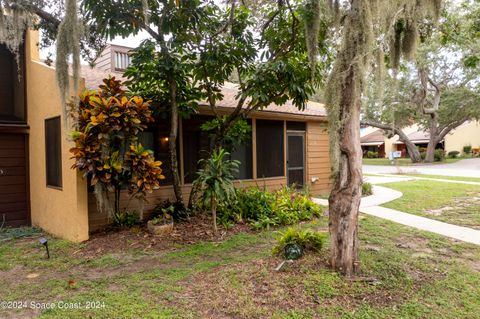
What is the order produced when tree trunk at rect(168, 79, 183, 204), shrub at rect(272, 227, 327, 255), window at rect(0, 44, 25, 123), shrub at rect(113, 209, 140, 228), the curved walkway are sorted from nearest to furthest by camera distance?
shrub at rect(272, 227, 327, 255) → the curved walkway → tree trunk at rect(168, 79, 183, 204) → shrub at rect(113, 209, 140, 228) → window at rect(0, 44, 25, 123)

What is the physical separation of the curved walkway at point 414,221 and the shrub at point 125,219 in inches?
186

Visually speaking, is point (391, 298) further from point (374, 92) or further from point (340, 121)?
point (374, 92)

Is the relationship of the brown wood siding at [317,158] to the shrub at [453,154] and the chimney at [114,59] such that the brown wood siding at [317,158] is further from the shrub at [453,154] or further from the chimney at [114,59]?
the shrub at [453,154]

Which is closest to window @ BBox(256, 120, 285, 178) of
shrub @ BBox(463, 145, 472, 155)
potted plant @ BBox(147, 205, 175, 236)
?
potted plant @ BBox(147, 205, 175, 236)

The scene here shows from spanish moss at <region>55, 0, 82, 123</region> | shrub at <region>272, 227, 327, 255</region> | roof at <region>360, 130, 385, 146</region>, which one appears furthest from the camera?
roof at <region>360, 130, 385, 146</region>

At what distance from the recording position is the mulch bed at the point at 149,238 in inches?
192

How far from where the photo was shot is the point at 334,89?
3451 mm

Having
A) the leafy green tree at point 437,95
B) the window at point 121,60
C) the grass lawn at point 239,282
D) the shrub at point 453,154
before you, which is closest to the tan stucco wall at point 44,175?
the grass lawn at point 239,282

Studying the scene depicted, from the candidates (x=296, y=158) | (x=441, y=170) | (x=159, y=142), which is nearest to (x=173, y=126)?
(x=159, y=142)

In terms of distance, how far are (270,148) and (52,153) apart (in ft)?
17.2

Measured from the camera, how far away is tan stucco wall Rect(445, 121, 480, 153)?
3222cm

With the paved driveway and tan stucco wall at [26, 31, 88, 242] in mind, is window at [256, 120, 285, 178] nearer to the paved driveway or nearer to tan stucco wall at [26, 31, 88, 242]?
tan stucco wall at [26, 31, 88, 242]

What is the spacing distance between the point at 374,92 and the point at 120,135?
3825 mm

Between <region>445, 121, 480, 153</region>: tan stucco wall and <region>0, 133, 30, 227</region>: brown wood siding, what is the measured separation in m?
36.7
